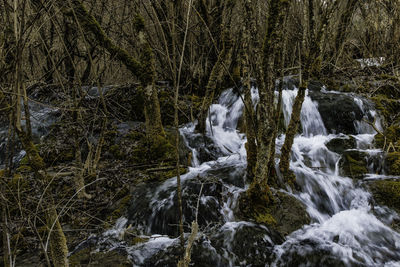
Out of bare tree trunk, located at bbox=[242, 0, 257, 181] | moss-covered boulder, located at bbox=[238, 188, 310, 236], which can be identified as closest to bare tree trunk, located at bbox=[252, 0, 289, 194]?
bare tree trunk, located at bbox=[242, 0, 257, 181]

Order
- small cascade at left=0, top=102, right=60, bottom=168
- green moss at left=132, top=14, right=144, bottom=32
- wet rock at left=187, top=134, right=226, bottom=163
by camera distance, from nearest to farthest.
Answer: green moss at left=132, top=14, right=144, bottom=32 < wet rock at left=187, top=134, right=226, bottom=163 < small cascade at left=0, top=102, right=60, bottom=168

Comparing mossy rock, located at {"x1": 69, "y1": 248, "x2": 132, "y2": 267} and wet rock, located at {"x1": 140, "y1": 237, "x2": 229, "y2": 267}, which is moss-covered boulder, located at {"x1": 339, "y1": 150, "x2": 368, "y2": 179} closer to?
wet rock, located at {"x1": 140, "y1": 237, "x2": 229, "y2": 267}

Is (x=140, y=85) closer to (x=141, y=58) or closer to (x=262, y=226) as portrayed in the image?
(x=141, y=58)

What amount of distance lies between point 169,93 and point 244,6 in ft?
14.5

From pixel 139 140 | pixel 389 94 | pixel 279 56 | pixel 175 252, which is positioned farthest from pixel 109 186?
pixel 389 94

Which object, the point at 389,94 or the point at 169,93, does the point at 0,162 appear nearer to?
the point at 169,93

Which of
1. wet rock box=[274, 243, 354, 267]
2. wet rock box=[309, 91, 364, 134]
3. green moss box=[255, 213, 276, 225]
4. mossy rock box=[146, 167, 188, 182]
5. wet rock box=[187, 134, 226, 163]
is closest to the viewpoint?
wet rock box=[274, 243, 354, 267]

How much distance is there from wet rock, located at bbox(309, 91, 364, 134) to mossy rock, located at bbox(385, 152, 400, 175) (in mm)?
1521

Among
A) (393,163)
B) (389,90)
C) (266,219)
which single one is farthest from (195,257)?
(389,90)

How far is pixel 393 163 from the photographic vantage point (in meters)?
4.36

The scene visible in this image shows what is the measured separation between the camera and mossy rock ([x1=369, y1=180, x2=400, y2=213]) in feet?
11.9

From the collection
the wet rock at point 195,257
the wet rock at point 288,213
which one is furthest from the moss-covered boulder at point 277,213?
the wet rock at point 195,257

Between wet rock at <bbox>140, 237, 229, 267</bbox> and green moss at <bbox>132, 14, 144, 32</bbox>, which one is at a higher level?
green moss at <bbox>132, 14, 144, 32</bbox>

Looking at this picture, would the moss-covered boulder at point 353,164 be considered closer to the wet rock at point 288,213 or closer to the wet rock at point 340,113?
the wet rock at point 340,113
